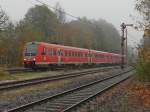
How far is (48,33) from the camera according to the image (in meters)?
78.4

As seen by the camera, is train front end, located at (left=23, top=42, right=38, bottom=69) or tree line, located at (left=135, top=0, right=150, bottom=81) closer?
tree line, located at (left=135, top=0, right=150, bottom=81)

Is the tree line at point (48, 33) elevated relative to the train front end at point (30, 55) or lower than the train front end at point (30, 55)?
elevated

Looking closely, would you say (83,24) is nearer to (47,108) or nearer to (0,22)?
(0,22)

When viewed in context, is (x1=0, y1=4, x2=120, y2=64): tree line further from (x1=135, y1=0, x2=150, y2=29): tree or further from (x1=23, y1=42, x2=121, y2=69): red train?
(x1=135, y1=0, x2=150, y2=29): tree

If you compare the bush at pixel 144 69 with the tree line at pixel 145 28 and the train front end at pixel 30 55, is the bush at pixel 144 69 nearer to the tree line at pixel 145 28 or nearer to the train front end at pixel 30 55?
the tree line at pixel 145 28

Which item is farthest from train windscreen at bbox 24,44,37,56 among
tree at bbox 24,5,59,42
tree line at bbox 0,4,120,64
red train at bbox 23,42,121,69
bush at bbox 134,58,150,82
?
tree at bbox 24,5,59,42

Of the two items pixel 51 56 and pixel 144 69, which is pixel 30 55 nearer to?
pixel 51 56

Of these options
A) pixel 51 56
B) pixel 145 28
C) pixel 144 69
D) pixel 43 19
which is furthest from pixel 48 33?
pixel 145 28

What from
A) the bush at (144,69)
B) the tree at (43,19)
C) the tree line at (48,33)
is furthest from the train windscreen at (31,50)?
the tree at (43,19)

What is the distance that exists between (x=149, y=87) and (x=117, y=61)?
57818mm

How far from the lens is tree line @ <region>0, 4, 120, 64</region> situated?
51812 mm

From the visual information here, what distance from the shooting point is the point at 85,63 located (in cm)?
4912

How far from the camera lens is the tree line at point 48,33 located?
51.8 m

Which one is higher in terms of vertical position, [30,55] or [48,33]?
[48,33]
